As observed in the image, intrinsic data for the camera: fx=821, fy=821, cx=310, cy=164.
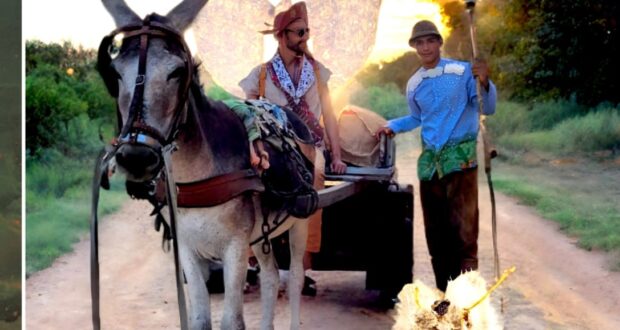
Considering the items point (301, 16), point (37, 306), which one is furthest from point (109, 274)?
point (301, 16)

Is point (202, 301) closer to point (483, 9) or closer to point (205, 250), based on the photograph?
point (205, 250)

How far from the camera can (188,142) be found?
3484 millimetres

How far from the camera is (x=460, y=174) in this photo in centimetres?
445

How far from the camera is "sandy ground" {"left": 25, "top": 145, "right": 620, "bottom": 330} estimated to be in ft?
16.7

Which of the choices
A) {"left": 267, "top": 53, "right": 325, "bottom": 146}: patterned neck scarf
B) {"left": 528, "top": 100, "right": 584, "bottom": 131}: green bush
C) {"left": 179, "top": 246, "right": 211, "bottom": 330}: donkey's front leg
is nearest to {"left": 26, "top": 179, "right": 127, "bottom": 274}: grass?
{"left": 179, "top": 246, "right": 211, "bottom": 330}: donkey's front leg

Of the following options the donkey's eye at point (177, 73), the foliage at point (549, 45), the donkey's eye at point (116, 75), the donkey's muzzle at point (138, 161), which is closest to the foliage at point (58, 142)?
the donkey's eye at point (116, 75)

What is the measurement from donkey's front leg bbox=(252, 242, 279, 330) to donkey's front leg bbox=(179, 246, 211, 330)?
643 millimetres

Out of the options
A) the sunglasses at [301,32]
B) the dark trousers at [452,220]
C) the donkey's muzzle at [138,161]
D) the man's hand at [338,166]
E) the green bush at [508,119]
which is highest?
the sunglasses at [301,32]

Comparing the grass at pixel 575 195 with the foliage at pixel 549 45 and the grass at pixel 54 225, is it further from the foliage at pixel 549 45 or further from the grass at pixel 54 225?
the grass at pixel 54 225

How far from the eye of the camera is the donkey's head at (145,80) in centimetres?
293

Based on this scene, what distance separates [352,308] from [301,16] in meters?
2.16

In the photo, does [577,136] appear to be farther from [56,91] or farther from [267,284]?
[56,91]

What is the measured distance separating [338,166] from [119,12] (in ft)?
5.94

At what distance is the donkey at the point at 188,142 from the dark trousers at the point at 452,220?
798 mm
